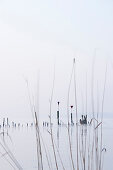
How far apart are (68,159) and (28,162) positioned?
0.85 metres

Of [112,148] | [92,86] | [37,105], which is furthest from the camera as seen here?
[112,148]

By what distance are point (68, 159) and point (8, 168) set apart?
1.39 m

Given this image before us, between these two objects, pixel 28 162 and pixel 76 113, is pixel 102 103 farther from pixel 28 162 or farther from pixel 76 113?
pixel 28 162

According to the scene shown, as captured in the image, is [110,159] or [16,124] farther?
[16,124]

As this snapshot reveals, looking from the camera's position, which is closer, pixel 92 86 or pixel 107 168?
pixel 92 86

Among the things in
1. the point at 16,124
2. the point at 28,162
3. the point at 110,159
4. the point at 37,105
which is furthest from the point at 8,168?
the point at 16,124

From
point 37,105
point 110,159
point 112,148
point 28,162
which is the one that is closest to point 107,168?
point 110,159

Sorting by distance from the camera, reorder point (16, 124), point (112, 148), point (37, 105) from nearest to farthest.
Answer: point (37, 105), point (112, 148), point (16, 124)

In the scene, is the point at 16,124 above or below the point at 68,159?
below

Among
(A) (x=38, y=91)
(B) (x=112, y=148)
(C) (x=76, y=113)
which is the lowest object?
(B) (x=112, y=148)

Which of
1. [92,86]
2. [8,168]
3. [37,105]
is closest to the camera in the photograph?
[37,105]

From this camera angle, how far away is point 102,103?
230 cm

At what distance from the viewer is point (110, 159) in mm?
6391

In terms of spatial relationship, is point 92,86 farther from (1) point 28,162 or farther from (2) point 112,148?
(2) point 112,148
